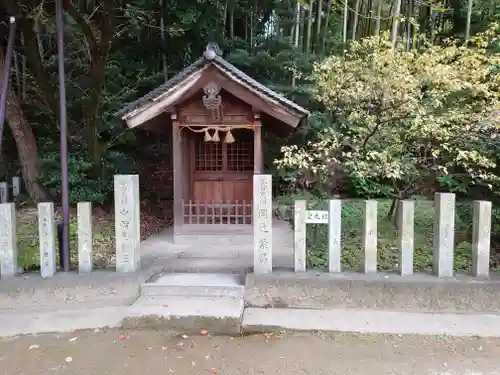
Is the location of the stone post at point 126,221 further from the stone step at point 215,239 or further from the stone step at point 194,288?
the stone step at point 215,239

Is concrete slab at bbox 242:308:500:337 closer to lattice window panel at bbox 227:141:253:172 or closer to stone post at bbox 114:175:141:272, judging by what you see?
stone post at bbox 114:175:141:272

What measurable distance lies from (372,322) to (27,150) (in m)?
9.65

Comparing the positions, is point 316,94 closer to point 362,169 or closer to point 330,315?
point 362,169

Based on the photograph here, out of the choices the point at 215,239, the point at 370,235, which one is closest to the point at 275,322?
the point at 370,235

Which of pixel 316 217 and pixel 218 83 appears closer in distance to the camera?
pixel 316 217

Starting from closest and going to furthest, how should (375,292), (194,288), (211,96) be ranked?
(375,292), (194,288), (211,96)

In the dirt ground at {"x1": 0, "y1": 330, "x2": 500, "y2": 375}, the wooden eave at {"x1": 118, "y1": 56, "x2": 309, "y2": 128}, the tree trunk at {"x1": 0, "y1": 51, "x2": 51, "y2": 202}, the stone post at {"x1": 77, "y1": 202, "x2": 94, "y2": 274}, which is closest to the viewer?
the dirt ground at {"x1": 0, "y1": 330, "x2": 500, "y2": 375}

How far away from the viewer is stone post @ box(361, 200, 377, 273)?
4.60m

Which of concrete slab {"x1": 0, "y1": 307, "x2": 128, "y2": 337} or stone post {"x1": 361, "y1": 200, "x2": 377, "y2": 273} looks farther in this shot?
stone post {"x1": 361, "y1": 200, "x2": 377, "y2": 273}

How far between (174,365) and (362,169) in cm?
453

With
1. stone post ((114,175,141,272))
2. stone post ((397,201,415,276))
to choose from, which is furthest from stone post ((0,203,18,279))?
stone post ((397,201,415,276))

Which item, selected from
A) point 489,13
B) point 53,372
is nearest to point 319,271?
point 53,372

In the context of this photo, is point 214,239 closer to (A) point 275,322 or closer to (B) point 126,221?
(B) point 126,221

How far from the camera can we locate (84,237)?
4.74 metres
